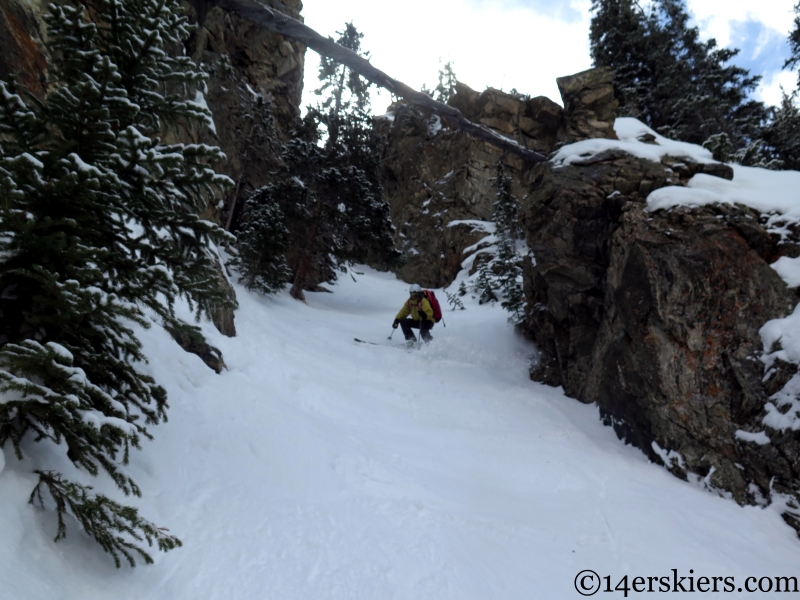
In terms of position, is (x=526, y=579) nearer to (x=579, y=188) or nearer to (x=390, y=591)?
(x=390, y=591)

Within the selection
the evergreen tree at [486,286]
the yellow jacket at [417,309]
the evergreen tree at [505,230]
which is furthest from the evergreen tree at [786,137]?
the yellow jacket at [417,309]

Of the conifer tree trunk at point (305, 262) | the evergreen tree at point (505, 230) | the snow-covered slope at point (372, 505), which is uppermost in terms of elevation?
the evergreen tree at point (505, 230)

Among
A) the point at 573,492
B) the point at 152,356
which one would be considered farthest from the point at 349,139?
the point at 573,492

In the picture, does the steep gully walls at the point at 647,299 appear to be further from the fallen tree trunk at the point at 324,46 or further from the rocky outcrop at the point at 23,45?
the fallen tree trunk at the point at 324,46

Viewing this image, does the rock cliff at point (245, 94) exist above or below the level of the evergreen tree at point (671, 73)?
below

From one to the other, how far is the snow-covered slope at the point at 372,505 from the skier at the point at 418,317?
389cm

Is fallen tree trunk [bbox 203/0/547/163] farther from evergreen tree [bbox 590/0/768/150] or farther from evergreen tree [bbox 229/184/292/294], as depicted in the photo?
evergreen tree [bbox 590/0/768/150]

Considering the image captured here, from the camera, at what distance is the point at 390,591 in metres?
3.11

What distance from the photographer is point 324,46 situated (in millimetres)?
3562

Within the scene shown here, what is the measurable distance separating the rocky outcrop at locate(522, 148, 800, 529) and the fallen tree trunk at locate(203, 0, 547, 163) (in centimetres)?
517

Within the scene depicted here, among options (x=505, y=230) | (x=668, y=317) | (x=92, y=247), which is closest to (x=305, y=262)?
(x=505, y=230)

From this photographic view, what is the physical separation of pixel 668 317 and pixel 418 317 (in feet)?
22.0

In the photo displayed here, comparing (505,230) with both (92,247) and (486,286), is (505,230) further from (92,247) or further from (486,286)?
(92,247)

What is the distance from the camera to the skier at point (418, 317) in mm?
12234
